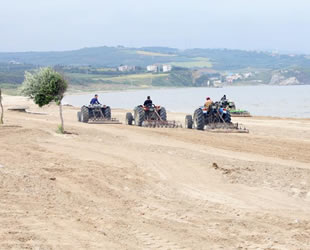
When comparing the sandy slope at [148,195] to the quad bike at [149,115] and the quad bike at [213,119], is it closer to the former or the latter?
the quad bike at [213,119]

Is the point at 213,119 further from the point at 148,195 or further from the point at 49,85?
the point at 148,195

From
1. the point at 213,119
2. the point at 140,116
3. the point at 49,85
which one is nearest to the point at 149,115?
the point at 140,116

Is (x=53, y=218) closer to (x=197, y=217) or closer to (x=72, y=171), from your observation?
(x=197, y=217)

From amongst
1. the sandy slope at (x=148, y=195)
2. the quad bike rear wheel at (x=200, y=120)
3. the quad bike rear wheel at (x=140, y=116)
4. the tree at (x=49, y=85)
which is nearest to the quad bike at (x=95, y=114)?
the quad bike rear wheel at (x=140, y=116)

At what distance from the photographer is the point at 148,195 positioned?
11.7m

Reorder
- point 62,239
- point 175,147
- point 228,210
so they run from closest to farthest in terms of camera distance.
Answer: point 62,239, point 228,210, point 175,147

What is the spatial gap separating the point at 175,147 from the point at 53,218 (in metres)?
10.5

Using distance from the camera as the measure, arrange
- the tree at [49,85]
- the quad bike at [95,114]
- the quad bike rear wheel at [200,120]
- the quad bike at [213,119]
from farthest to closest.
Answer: the quad bike at [95,114] < the quad bike rear wheel at [200,120] < the quad bike at [213,119] < the tree at [49,85]

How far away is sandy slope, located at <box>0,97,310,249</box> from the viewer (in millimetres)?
8352

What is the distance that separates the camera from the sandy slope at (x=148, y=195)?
8.35 metres

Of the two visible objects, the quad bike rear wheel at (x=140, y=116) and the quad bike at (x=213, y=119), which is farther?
the quad bike rear wheel at (x=140, y=116)

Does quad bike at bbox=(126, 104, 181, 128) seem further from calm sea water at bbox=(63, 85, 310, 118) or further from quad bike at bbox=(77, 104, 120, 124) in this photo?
Answer: calm sea water at bbox=(63, 85, 310, 118)

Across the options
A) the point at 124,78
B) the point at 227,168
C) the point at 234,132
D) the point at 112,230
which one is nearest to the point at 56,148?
the point at 227,168

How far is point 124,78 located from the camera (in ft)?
649
